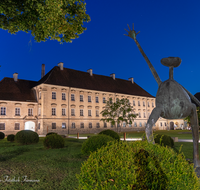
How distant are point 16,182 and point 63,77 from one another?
150ft

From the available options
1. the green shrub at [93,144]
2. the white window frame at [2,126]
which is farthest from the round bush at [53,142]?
the white window frame at [2,126]

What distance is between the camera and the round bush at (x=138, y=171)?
2.52 m

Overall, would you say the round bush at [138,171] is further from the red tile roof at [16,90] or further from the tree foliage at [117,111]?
the red tile roof at [16,90]

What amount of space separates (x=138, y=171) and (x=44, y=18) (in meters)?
10.0

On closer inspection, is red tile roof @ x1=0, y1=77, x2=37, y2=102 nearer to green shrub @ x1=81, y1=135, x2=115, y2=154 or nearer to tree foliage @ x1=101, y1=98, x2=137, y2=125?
tree foliage @ x1=101, y1=98, x2=137, y2=125

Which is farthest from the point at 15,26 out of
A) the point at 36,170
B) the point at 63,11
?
the point at 36,170

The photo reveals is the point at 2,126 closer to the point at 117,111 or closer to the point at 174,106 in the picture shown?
the point at 117,111

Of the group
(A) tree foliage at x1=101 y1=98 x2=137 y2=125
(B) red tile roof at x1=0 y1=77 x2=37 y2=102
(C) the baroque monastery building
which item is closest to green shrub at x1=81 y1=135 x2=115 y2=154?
(A) tree foliage at x1=101 y1=98 x2=137 y2=125

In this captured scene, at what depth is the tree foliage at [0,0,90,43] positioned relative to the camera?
32.4 feet

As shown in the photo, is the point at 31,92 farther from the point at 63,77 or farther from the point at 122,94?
the point at 122,94

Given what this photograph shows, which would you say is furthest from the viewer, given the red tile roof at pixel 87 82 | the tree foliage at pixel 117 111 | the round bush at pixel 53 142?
the red tile roof at pixel 87 82

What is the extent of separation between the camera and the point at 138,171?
2.56 meters

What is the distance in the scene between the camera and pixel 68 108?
4947 cm

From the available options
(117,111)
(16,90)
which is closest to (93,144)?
(117,111)
